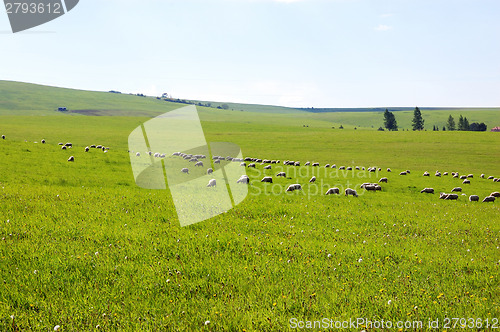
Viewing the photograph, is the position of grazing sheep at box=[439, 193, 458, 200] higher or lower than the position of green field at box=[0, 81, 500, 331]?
lower

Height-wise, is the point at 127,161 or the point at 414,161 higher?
the point at 127,161

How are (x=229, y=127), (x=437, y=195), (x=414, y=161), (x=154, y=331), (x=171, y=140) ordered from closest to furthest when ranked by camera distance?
(x=154, y=331), (x=437, y=195), (x=414, y=161), (x=171, y=140), (x=229, y=127)

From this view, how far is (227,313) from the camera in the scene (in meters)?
5.78

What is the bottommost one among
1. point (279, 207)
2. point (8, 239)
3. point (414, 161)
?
point (414, 161)

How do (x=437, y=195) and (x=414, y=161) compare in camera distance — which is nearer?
(x=437, y=195)

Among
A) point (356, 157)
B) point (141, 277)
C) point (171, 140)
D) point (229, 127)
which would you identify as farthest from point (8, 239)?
point (229, 127)

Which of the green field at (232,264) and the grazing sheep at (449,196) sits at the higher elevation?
the green field at (232,264)

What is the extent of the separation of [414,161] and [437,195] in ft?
96.3

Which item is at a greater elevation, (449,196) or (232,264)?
(232,264)

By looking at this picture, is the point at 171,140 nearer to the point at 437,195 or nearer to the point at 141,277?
the point at 437,195

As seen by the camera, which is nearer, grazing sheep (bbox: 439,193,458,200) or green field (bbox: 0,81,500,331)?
green field (bbox: 0,81,500,331)

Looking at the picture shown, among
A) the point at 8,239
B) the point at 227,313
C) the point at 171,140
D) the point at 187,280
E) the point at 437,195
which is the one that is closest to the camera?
the point at 227,313

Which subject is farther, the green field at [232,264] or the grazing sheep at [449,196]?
the grazing sheep at [449,196]

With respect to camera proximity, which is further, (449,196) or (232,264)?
(449,196)
